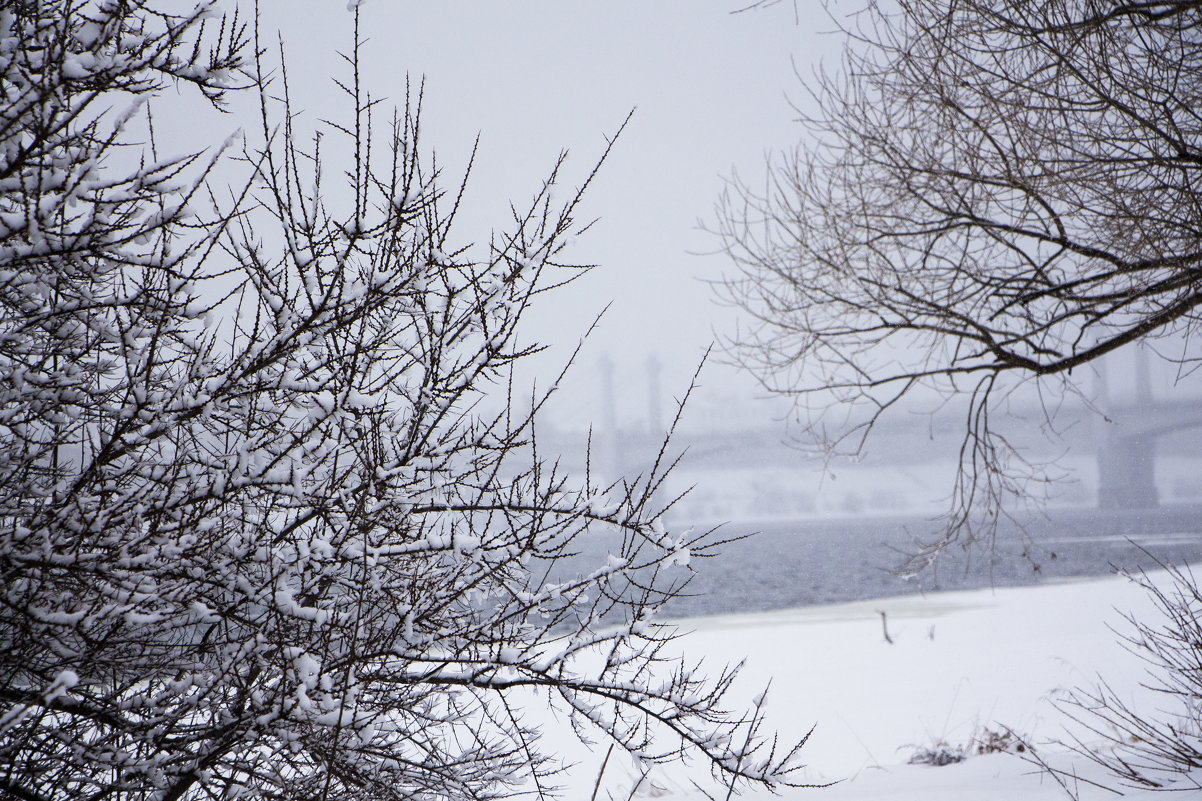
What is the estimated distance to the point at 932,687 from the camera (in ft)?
35.0

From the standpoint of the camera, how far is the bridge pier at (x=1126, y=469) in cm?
5475

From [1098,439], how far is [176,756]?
65.4m

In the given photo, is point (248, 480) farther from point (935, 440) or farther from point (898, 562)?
point (935, 440)

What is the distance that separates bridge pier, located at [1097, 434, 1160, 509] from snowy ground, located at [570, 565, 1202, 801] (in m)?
42.1

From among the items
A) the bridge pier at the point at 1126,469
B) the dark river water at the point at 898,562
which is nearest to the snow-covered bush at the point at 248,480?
the dark river water at the point at 898,562

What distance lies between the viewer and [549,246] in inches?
108

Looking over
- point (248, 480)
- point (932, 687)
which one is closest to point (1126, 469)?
point (932, 687)

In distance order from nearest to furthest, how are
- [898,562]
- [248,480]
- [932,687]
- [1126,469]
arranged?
1. [248,480]
2. [932,687]
3. [898,562]
4. [1126,469]

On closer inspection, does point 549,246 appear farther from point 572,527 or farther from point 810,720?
point 810,720

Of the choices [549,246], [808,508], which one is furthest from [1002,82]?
[808,508]

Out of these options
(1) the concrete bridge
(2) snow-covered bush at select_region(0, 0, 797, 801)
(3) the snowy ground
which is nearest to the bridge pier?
(1) the concrete bridge

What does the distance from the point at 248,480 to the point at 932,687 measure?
1037cm

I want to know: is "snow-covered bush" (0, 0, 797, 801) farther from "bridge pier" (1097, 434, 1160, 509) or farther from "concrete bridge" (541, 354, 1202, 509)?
"bridge pier" (1097, 434, 1160, 509)

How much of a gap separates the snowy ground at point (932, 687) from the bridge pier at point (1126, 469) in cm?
4209
